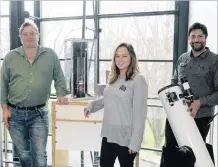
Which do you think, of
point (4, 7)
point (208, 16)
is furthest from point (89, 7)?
point (208, 16)

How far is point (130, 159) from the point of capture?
1.75m

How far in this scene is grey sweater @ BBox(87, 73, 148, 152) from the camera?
1.68 m

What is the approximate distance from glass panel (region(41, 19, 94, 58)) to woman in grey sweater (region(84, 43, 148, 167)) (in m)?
1.30

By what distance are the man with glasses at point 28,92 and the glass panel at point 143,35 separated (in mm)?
818

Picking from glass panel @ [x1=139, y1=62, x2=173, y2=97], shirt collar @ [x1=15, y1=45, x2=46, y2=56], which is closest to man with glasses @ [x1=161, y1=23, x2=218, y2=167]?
glass panel @ [x1=139, y1=62, x2=173, y2=97]

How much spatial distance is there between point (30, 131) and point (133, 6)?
1643 mm

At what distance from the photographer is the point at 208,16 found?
7.80 ft

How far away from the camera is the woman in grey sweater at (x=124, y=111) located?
5.51ft

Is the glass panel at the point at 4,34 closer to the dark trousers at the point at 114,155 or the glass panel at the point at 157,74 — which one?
the glass panel at the point at 157,74

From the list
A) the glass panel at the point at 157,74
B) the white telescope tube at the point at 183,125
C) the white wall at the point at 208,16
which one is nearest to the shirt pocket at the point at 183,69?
the white telescope tube at the point at 183,125

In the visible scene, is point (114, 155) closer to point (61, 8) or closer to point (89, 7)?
point (89, 7)

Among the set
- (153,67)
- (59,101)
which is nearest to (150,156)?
(153,67)

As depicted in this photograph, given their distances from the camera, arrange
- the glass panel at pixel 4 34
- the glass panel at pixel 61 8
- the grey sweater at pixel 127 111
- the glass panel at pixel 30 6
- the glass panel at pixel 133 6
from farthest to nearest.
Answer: the glass panel at pixel 4 34 → the glass panel at pixel 30 6 → the glass panel at pixel 61 8 → the glass panel at pixel 133 6 → the grey sweater at pixel 127 111

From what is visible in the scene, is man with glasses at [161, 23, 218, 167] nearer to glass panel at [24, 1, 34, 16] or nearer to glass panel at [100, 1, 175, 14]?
glass panel at [100, 1, 175, 14]
